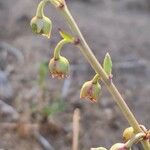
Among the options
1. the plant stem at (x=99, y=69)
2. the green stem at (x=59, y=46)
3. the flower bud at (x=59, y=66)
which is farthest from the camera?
the flower bud at (x=59, y=66)

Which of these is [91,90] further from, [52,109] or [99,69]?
[52,109]

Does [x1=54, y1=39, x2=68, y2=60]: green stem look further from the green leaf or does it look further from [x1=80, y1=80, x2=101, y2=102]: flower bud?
the green leaf

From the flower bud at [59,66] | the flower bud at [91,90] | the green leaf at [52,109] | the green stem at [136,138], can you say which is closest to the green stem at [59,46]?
the flower bud at [59,66]

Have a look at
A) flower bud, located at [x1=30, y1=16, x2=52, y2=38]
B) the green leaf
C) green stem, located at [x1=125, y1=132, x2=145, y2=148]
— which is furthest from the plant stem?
the green leaf

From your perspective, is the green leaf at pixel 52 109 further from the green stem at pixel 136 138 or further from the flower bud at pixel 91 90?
the green stem at pixel 136 138

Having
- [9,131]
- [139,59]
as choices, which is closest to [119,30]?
[139,59]
